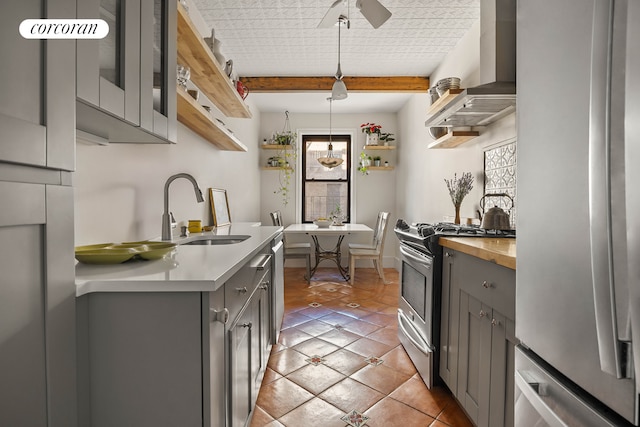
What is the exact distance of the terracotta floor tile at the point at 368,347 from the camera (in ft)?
8.59

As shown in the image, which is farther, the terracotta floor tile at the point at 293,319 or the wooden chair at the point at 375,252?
the wooden chair at the point at 375,252

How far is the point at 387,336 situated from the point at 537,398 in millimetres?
2145

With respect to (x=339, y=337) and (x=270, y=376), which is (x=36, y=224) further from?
(x=339, y=337)

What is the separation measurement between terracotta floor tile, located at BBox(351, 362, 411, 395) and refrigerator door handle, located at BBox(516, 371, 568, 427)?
1.28 metres

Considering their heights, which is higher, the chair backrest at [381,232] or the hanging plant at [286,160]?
the hanging plant at [286,160]

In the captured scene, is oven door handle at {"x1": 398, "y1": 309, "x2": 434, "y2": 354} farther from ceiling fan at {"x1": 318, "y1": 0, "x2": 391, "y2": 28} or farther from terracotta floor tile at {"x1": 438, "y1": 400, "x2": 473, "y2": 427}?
ceiling fan at {"x1": 318, "y1": 0, "x2": 391, "y2": 28}

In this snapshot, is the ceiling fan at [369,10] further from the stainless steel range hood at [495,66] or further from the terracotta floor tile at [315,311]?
the terracotta floor tile at [315,311]

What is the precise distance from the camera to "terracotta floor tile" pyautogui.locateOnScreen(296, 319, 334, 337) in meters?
3.00

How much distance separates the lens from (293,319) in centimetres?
332

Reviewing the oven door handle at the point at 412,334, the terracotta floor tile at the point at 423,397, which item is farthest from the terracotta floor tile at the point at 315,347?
the terracotta floor tile at the point at 423,397

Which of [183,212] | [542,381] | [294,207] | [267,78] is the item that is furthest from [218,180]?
[542,381]

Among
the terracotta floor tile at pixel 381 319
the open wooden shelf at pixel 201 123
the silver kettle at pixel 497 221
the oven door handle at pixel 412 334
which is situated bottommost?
the terracotta floor tile at pixel 381 319

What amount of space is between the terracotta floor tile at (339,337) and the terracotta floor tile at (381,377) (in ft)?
1.41

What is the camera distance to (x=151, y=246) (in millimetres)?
1502
